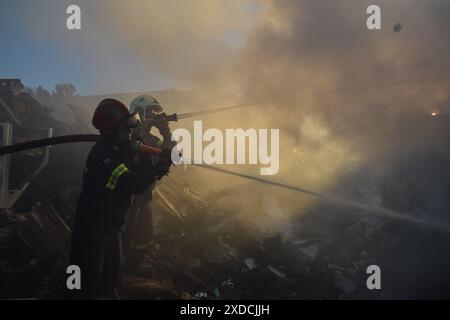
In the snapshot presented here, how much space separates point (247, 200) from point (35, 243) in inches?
160

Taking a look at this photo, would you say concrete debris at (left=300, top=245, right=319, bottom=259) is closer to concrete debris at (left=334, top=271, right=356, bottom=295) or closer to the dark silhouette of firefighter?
concrete debris at (left=334, top=271, right=356, bottom=295)

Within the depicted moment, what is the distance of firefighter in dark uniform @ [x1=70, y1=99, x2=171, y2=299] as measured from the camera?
298 centimetres

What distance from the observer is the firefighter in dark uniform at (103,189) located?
117 inches

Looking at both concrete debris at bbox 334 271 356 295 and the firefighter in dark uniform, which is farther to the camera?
concrete debris at bbox 334 271 356 295

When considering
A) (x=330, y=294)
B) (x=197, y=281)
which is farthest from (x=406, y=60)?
(x=197, y=281)

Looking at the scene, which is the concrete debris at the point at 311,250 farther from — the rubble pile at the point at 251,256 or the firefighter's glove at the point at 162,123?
the firefighter's glove at the point at 162,123

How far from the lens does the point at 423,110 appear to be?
9367 millimetres

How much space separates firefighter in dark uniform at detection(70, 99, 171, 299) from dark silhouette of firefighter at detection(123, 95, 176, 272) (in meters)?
0.85

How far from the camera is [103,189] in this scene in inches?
120

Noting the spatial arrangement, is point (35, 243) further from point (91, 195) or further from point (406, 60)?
point (406, 60)

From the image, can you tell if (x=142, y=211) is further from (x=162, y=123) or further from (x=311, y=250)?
(x=311, y=250)

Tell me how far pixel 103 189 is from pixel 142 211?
1.46 m

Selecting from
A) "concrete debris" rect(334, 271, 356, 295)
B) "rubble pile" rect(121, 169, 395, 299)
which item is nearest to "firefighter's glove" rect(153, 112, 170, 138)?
"rubble pile" rect(121, 169, 395, 299)

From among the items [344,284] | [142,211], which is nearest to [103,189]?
[142,211]
